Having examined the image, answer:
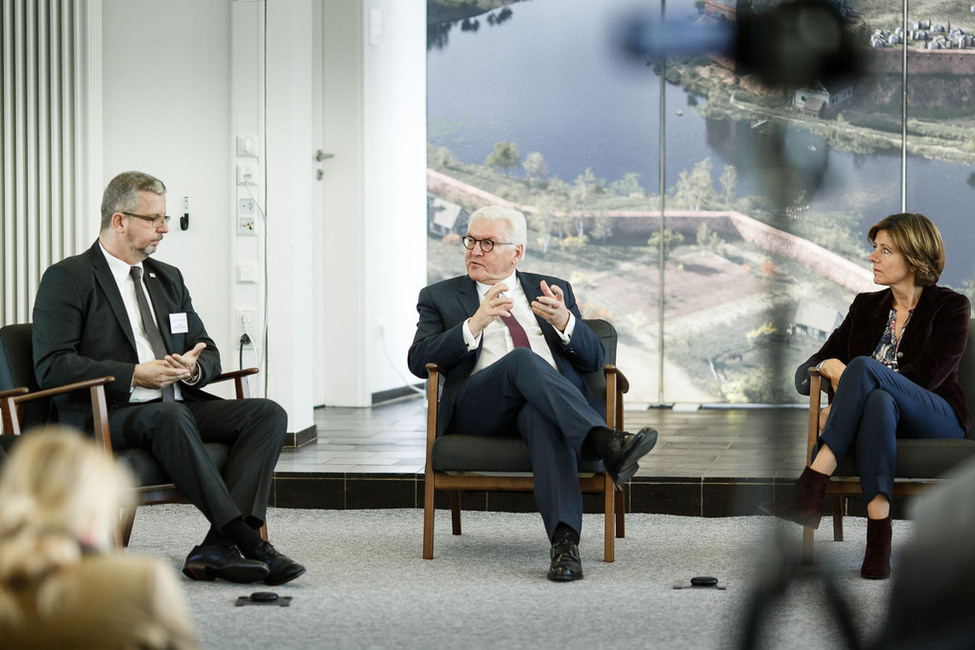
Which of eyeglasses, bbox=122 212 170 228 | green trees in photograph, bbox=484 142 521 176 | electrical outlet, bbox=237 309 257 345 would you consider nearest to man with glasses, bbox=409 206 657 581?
eyeglasses, bbox=122 212 170 228

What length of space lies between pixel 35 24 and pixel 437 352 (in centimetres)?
267

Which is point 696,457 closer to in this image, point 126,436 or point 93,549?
point 126,436

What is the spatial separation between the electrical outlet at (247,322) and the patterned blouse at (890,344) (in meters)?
2.73

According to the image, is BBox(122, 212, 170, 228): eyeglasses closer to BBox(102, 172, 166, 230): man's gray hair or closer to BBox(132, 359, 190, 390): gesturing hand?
BBox(102, 172, 166, 230): man's gray hair

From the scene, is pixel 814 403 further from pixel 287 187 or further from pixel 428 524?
pixel 287 187

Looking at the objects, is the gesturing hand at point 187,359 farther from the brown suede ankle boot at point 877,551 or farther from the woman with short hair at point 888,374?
the brown suede ankle boot at point 877,551

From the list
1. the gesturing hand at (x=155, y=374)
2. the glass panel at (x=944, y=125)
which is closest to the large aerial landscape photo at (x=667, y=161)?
the glass panel at (x=944, y=125)

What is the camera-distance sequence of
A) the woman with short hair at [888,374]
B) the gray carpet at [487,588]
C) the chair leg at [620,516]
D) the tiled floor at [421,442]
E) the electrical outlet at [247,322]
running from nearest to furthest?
the gray carpet at [487,588] → the woman with short hair at [888,374] → the chair leg at [620,516] → the tiled floor at [421,442] → the electrical outlet at [247,322]

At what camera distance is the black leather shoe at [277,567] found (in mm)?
3342

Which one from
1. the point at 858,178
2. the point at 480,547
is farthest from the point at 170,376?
the point at 858,178

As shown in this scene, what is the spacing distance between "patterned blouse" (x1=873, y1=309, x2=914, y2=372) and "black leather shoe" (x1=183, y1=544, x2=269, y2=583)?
198 cm

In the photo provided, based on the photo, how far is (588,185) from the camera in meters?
6.68

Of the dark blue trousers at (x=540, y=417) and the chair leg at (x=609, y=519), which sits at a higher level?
the dark blue trousers at (x=540, y=417)

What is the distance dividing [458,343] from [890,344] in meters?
1.35
